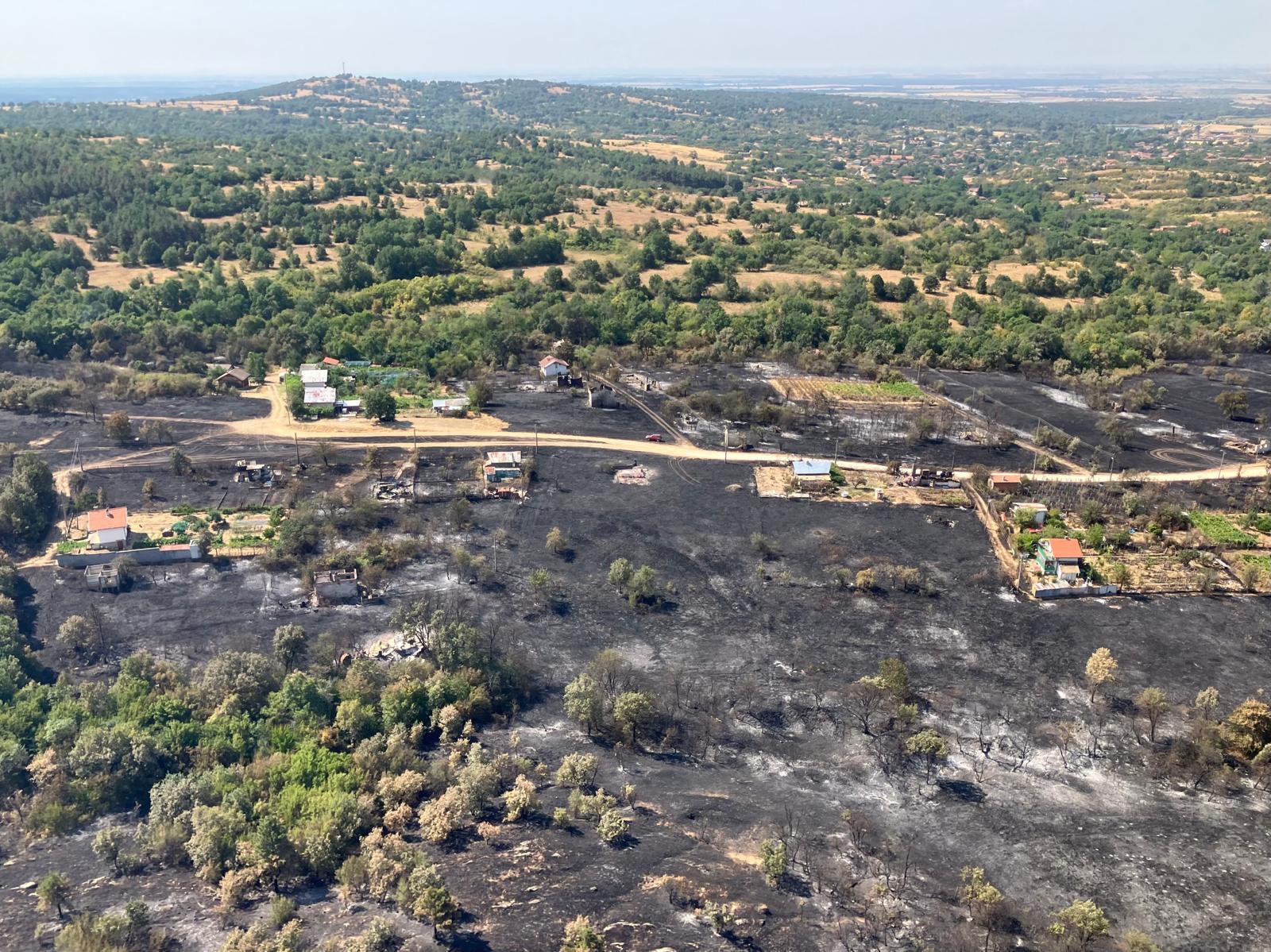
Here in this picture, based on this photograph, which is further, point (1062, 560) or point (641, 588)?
point (1062, 560)

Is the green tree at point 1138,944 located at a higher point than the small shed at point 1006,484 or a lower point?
lower

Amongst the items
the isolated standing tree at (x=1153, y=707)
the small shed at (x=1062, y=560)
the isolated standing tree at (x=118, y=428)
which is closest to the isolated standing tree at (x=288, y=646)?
the isolated standing tree at (x=118, y=428)

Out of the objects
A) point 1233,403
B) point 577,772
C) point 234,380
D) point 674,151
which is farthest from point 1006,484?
point 674,151

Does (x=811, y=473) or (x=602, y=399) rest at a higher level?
(x=602, y=399)

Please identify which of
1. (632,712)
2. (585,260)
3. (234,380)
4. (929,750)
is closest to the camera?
(929,750)

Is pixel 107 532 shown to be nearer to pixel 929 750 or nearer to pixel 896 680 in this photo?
pixel 896 680

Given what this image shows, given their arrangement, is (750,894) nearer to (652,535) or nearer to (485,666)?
(485,666)

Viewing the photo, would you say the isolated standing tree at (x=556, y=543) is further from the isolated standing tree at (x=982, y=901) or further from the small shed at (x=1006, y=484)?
the isolated standing tree at (x=982, y=901)
